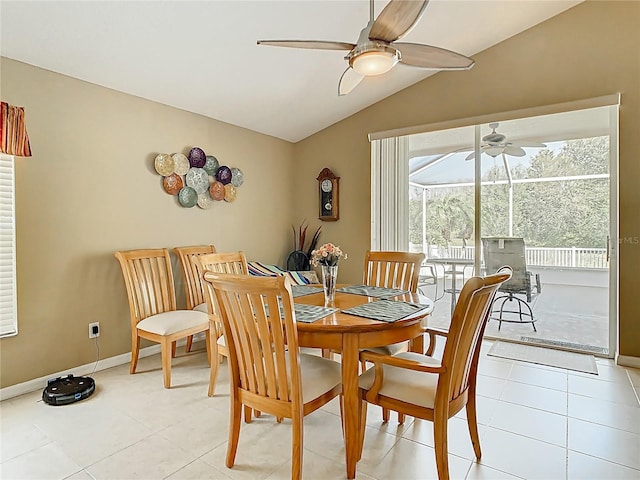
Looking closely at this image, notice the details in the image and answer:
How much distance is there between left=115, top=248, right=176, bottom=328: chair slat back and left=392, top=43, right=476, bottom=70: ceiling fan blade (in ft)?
8.35

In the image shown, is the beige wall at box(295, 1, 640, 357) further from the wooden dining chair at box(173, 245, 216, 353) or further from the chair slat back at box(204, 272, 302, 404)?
the chair slat back at box(204, 272, 302, 404)

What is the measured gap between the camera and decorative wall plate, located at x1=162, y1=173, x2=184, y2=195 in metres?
3.54

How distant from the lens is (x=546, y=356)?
344 centimetres

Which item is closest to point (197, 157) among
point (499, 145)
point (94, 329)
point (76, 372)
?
point (94, 329)

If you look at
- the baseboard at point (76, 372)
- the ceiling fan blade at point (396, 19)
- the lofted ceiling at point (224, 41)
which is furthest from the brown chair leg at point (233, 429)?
the lofted ceiling at point (224, 41)

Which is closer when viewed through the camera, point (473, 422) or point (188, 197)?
point (473, 422)

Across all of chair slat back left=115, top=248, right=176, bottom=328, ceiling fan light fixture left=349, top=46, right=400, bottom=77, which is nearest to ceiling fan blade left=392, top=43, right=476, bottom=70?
ceiling fan light fixture left=349, top=46, right=400, bottom=77

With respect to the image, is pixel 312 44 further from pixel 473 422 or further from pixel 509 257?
pixel 509 257

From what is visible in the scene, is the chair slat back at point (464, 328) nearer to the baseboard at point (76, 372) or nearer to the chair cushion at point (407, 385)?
the chair cushion at point (407, 385)

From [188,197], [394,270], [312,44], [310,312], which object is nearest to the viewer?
[310,312]

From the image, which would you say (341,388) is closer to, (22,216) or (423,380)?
(423,380)

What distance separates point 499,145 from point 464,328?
9.79 feet

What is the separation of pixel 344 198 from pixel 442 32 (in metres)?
2.08

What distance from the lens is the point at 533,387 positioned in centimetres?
279
